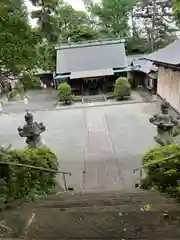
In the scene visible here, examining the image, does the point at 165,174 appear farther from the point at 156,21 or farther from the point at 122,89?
the point at 156,21

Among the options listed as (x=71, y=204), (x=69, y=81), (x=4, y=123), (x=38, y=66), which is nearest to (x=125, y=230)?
(x=71, y=204)

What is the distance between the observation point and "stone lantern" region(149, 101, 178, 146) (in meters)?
7.95

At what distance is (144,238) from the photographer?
222 cm

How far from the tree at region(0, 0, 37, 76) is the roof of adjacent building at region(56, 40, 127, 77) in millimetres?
20764

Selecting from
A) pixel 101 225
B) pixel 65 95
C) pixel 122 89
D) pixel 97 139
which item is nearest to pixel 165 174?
pixel 101 225

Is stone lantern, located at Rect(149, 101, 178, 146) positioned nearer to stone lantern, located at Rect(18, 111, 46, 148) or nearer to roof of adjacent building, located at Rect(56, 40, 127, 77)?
stone lantern, located at Rect(18, 111, 46, 148)

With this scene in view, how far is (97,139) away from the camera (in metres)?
12.2

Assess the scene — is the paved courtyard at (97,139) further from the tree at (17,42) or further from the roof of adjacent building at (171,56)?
the tree at (17,42)

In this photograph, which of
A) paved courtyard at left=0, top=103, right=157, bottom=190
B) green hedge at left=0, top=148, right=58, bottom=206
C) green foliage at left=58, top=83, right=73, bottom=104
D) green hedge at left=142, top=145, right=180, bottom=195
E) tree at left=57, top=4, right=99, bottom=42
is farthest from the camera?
tree at left=57, top=4, right=99, bottom=42

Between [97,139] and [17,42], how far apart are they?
23.9 ft

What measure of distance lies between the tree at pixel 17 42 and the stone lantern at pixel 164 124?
395 cm

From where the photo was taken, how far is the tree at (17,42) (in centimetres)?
534

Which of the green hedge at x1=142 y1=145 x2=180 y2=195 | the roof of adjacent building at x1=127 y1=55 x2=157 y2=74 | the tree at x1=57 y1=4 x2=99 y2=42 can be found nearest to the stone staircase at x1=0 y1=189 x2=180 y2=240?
the green hedge at x1=142 y1=145 x2=180 y2=195

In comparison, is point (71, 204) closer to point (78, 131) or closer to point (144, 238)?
point (144, 238)
